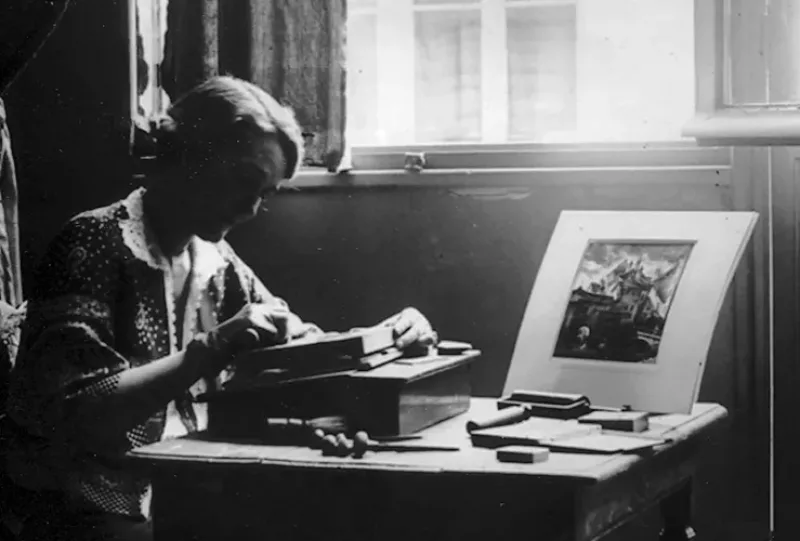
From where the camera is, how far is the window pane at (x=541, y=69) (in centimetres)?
305

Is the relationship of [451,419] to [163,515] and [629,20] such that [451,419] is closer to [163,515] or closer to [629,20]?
[163,515]

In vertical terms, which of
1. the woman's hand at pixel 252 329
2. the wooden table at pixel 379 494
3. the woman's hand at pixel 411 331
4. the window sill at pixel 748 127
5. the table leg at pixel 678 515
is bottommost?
the table leg at pixel 678 515

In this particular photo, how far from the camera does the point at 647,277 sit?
2416 mm

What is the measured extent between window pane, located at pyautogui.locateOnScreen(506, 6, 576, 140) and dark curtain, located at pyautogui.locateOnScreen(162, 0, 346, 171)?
46cm

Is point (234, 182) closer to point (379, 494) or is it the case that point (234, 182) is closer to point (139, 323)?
point (139, 323)

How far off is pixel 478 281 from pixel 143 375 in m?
1.23

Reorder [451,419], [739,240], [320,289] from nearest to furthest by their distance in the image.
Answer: [451,419]
[739,240]
[320,289]

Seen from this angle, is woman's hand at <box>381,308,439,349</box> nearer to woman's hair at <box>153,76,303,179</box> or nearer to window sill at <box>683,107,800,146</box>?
woman's hair at <box>153,76,303,179</box>

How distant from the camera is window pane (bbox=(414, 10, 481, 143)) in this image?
3119 mm

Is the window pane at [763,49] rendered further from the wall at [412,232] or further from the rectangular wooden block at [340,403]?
the rectangular wooden block at [340,403]

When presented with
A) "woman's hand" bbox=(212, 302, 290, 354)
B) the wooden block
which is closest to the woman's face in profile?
"woman's hand" bbox=(212, 302, 290, 354)

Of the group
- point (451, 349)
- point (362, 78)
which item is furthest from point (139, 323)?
point (362, 78)

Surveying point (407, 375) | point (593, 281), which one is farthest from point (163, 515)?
point (593, 281)

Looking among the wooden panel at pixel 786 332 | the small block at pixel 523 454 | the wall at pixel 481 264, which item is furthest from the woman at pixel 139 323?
the wooden panel at pixel 786 332
